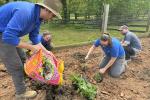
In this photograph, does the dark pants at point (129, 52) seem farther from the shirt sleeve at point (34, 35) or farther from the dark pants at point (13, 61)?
the dark pants at point (13, 61)

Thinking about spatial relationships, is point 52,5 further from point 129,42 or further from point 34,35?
point 129,42

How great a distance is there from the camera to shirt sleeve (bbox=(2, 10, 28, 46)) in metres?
3.32

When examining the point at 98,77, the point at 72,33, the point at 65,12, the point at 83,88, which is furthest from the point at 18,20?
the point at 65,12

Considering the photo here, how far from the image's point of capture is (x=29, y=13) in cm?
340

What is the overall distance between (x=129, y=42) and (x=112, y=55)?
1645 millimetres

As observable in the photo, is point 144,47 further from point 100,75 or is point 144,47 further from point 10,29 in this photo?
point 10,29

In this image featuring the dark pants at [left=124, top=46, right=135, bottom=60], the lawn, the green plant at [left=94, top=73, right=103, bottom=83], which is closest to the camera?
the green plant at [left=94, top=73, right=103, bottom=83]

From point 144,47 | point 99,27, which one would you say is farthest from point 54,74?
point 99,27

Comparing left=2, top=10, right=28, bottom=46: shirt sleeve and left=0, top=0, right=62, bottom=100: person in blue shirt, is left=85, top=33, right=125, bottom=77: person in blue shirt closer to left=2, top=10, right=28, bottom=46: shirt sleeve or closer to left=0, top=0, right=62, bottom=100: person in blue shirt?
left=0, top=0, right=62, bottom=100: person in blue shirt

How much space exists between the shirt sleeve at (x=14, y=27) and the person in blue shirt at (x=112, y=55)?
2.35m

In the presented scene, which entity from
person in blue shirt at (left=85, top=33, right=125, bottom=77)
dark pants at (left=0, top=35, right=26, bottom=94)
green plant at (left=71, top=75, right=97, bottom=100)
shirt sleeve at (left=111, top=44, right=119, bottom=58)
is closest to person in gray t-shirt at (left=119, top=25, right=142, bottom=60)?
person in blue shirt at (left=85, top=33, right=125, bottom=77)

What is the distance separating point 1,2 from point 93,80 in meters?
7.96

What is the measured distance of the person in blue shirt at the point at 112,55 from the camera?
18.4 ft

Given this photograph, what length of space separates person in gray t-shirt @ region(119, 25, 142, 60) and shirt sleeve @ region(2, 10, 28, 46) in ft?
13.7
